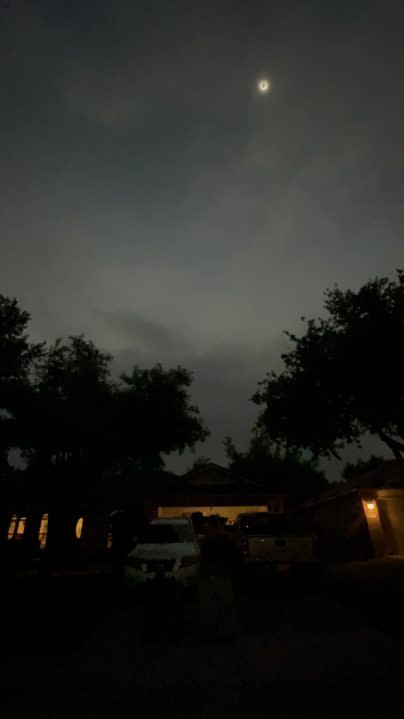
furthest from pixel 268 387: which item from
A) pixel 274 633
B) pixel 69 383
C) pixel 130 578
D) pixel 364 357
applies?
pixel 274 633

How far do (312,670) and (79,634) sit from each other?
4.06 meters

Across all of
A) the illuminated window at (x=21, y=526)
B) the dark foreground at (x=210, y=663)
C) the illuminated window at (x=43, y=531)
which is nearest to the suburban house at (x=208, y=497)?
the illuminated window at (x=43, y=531)

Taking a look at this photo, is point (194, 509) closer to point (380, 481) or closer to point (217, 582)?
point (380, 481)

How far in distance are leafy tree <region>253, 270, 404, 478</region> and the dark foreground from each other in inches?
386

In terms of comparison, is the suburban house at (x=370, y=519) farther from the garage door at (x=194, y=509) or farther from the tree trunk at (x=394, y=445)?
the garage door at (x=194, y=509)

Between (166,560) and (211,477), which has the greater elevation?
(211,477)

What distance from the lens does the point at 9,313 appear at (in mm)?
21391

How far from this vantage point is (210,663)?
4980 millimetres

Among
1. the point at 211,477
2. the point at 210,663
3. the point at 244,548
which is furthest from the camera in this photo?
the point at 211,477

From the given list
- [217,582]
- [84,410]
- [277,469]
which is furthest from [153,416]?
[277,469]

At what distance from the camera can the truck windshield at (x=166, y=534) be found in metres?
9.99

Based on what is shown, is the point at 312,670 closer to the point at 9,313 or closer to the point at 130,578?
the point at 130,578

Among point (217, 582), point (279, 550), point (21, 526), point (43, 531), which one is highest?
point (21, 526)

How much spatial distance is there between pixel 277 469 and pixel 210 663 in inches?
2318
